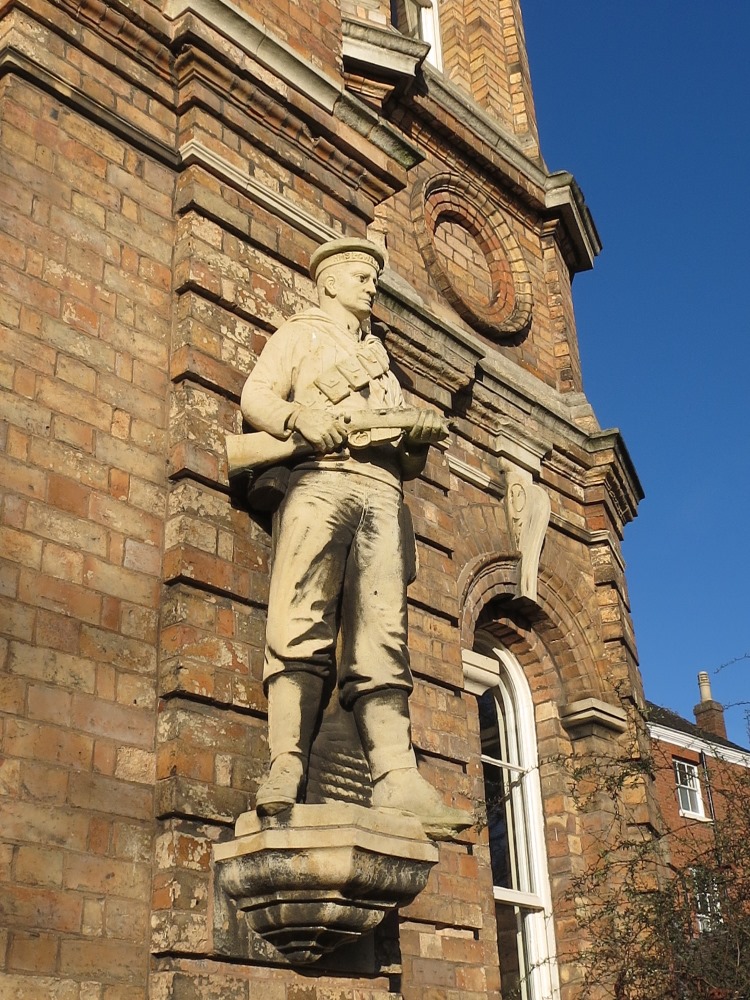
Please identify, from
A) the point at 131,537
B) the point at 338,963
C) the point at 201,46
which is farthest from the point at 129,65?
the point at 338,963

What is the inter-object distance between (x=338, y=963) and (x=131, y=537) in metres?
2.31

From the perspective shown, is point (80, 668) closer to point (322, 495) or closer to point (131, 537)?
point (131, 537)

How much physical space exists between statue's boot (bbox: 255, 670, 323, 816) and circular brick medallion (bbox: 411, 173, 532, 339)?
6922 millimetres

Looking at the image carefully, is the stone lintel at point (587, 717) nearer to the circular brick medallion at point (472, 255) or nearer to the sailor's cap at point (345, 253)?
the circular brick medallion at point (472, 255)

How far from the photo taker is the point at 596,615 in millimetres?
12352

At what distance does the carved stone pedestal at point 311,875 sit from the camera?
17.9 ft

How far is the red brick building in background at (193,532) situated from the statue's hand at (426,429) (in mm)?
966

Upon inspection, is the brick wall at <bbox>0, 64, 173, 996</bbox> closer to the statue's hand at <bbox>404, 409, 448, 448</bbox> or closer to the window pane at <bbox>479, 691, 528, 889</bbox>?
the statue's hand at <bbox>404, 409, 448, 448</bbox>

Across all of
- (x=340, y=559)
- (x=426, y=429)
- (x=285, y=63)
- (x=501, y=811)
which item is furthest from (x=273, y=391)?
(x=501, y=811)

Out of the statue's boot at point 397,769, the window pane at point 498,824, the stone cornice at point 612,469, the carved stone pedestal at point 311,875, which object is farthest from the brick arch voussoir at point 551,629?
the carved stone pedestal at point 311,875

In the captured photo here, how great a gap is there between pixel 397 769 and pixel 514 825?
5.34m

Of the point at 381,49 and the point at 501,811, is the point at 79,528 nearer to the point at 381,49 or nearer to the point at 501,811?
the point at 501,811

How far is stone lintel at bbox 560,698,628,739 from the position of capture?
11.5 m

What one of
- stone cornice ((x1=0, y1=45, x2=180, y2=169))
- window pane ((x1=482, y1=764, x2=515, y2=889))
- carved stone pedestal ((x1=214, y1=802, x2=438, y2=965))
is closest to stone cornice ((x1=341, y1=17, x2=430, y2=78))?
stone cornice ((x1=0, y1=45, x2=180, y2=169))
